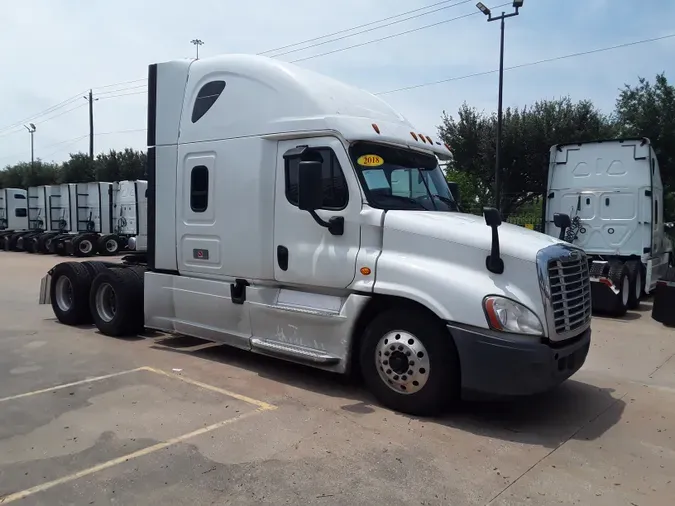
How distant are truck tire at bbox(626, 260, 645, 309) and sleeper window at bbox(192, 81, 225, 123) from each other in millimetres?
9128

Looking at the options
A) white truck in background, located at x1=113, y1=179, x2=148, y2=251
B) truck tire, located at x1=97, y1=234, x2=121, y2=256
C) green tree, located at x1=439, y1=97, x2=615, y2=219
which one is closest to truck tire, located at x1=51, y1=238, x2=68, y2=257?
truck tire, located at x1=97, y1=234, x2=121, y2=256

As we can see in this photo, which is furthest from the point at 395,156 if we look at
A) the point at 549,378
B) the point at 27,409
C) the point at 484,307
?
the point at 27,409

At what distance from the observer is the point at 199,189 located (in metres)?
7.16

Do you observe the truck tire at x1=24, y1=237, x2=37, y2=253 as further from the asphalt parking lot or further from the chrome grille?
the chrome grille

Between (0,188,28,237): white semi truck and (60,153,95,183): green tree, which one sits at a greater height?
(60,153,95,183): green tree

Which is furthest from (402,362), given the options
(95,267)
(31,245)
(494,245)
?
(31,245)

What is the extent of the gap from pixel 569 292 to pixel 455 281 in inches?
43.0

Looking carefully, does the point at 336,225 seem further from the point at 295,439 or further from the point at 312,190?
the point at 295,439

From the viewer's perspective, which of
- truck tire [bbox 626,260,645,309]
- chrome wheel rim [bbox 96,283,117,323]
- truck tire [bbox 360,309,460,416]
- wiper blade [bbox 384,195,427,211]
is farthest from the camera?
truck tire [bbox 626,260,645,309]

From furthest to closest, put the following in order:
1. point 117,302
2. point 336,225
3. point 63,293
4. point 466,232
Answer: point 63,293, point 117,302, point 336,225, point 466,232

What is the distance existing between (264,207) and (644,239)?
30.9 ft

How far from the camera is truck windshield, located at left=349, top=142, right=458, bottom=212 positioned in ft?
19.2

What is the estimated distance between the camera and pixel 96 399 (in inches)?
225

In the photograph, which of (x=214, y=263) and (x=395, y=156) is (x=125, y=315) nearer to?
(x=214, y=263)
